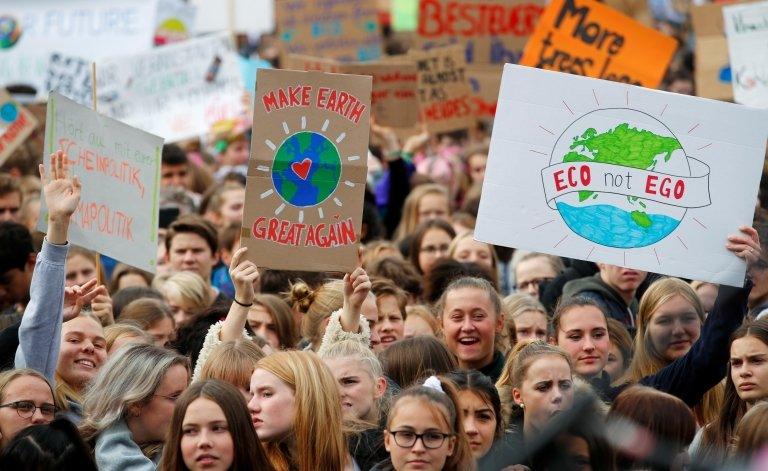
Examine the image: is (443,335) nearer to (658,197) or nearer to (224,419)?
(658,197)

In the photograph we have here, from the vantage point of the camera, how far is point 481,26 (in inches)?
579

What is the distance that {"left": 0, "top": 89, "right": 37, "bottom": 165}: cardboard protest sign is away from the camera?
11086 millimetres

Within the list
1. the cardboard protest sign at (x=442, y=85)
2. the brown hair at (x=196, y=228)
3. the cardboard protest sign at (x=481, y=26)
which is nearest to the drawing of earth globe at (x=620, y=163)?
the brown hair at (x=196, y=228)

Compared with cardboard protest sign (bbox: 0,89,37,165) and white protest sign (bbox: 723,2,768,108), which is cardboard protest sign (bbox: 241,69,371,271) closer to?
white protest sign (bbox: 723,2,768,108)

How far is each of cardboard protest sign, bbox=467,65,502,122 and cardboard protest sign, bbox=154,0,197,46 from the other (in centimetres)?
373

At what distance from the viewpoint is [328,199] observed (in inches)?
283

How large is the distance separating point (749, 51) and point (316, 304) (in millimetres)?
4173

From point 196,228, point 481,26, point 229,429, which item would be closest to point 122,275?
point 196,228

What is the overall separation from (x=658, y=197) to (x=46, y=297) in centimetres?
267

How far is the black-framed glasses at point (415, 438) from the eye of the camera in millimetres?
5703

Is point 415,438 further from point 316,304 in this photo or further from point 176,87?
point 176,87

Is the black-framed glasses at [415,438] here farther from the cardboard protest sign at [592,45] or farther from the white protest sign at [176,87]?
the white protest sign at [176,87]

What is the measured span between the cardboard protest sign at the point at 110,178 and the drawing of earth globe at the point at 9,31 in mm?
8046

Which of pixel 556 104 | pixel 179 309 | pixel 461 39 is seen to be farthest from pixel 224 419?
pixel 461 39
